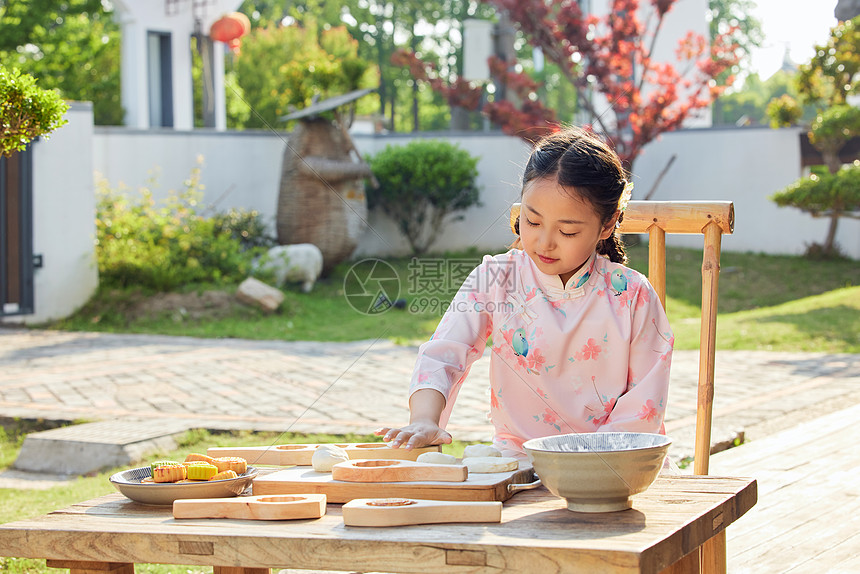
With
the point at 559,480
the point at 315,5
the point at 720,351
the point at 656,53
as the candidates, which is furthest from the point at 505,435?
the point at 315,5

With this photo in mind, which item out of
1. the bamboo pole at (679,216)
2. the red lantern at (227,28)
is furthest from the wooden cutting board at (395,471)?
the red lantern at (227,28)

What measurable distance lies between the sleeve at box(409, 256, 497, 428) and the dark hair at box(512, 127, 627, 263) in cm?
30

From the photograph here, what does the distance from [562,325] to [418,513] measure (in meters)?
0.81

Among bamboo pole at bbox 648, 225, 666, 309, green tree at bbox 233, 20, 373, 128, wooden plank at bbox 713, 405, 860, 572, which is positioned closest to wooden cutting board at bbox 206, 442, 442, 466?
bamboo pole at bbox 648, 225, 666, 309

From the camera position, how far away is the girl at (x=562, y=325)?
5.89 ft

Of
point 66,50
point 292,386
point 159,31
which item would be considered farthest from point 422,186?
point 66,50

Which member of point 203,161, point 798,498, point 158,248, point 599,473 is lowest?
point 798,498

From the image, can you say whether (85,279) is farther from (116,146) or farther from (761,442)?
(761,442)

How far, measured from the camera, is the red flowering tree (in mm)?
10445

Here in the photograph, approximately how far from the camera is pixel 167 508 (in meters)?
1.40

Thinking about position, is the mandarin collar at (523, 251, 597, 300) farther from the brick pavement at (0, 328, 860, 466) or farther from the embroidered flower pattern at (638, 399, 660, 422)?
the brick pavement at (0, 328, 860, 466)

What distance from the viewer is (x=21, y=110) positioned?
2311 millimetres

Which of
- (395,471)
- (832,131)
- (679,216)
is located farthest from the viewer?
(832,131)

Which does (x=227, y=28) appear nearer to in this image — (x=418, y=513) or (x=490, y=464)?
(x=490, y=464)
